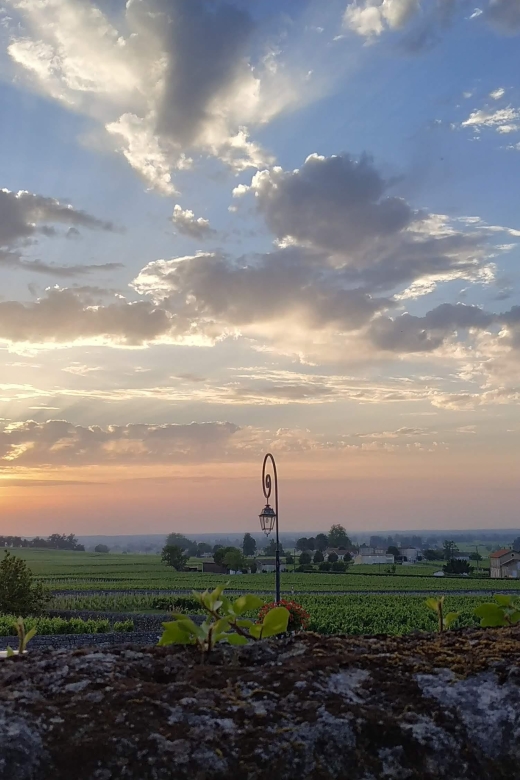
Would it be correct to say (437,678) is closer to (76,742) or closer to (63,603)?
(76,742)

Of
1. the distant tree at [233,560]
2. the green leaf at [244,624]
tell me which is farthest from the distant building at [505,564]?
the green leaf at [244,624]

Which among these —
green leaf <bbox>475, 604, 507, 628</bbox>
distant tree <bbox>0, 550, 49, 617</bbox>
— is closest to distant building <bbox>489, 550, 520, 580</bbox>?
distant tree <bbox>0, 550, 49, 617</bbox>

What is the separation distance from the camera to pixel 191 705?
4.92 ft

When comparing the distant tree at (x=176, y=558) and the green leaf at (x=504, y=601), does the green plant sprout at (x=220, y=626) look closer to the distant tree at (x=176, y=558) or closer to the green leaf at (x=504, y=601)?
the green leaf at (x=504, y=601)

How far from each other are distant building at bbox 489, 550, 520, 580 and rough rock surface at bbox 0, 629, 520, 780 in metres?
94.3

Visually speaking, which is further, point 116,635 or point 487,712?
point 116,635

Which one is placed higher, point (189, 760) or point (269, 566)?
point (189, 760)

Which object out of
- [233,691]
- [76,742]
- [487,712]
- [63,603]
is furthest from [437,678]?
[63,603]

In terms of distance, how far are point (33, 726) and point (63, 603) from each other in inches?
1732

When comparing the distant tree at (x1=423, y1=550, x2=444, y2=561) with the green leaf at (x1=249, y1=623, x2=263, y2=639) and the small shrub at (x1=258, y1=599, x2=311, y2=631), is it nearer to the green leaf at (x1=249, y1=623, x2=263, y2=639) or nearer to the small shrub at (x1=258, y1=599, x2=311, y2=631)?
the small shrub at (x1=258, y1=599, x2=311, y2=631)

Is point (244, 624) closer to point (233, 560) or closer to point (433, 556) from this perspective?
point (233, 560)

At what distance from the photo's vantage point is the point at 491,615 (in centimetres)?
248

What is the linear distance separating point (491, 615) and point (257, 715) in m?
1.30

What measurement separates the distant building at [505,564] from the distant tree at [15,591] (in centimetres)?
6933
